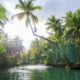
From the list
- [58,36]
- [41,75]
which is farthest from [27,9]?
[41,75]

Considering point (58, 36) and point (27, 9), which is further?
point (58, 36)

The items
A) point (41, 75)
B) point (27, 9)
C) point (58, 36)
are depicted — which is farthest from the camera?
point (58, 36)

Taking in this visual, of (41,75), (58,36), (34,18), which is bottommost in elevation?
(41,75)

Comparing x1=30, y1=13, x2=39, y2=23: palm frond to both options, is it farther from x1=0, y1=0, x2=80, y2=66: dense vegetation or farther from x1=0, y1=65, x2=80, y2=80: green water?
x1=0, y1=65, x2=80, y2=80: green water

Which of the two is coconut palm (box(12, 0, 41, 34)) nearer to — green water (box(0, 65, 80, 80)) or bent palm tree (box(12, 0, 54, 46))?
bent palm tree (box(12, 0, 54, 46))

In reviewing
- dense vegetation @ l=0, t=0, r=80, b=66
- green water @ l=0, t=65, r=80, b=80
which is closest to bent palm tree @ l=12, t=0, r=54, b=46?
dense vegetation @ l=0, t=0, r=80, b=66

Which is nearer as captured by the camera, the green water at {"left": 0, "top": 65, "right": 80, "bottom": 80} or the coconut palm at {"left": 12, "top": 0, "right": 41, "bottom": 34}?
the green water at {"left": 0, "top": 65, "right": 80, "bottom": 80}

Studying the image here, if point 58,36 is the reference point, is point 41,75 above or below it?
below

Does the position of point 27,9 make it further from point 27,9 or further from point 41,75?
point 41,75

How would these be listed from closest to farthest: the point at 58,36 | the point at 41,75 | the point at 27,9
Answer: the point at 41,75, the point at 27,9, the point at 58,36

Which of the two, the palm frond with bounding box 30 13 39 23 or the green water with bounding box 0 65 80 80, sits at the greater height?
the palm frond with bounding box 30 13 39 23

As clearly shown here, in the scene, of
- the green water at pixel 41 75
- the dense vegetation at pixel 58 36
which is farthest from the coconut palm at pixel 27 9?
the green water at pixel 41 75

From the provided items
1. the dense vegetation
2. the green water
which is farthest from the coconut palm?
the green water

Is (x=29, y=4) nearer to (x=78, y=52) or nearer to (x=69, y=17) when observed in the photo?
(x=69, y=17)
